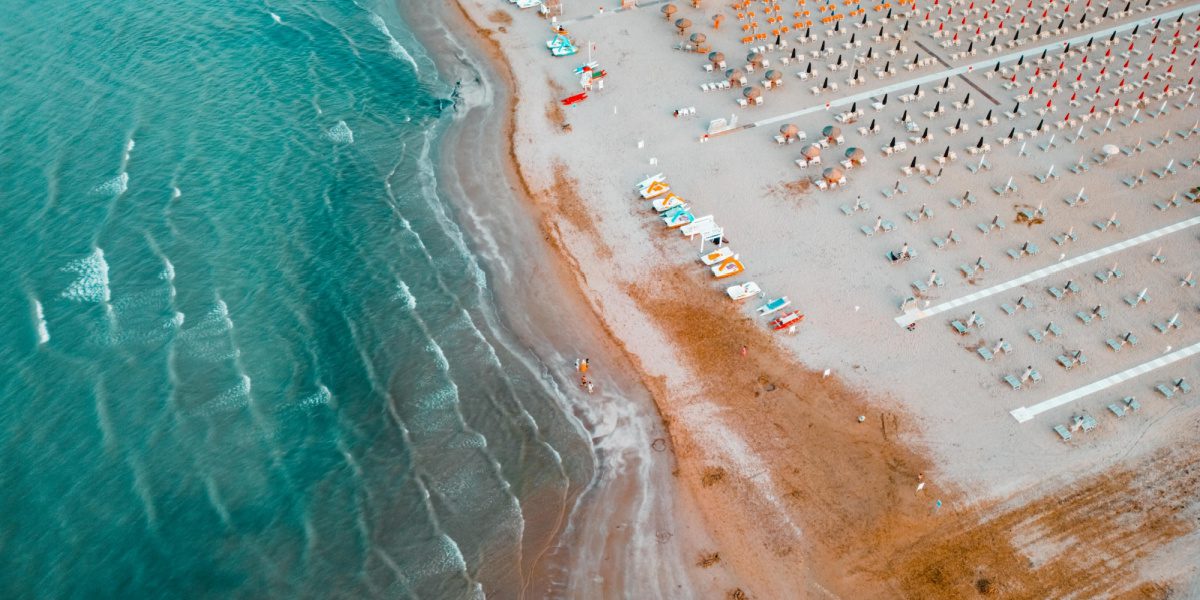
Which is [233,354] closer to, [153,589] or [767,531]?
[153,589]

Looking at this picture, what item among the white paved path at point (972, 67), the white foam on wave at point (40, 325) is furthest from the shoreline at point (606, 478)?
the white foam on wave at point (40, 325)

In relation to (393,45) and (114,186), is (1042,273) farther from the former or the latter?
(114,186)

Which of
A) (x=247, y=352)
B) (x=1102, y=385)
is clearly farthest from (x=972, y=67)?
(x=247, y=352)

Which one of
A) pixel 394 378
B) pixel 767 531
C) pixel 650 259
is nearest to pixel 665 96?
pixel 650 259

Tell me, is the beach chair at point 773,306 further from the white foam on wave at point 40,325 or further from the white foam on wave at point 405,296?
the white foam on wave at point 40,325

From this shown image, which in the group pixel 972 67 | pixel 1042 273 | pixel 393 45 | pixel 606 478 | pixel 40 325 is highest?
pixel 972 67
